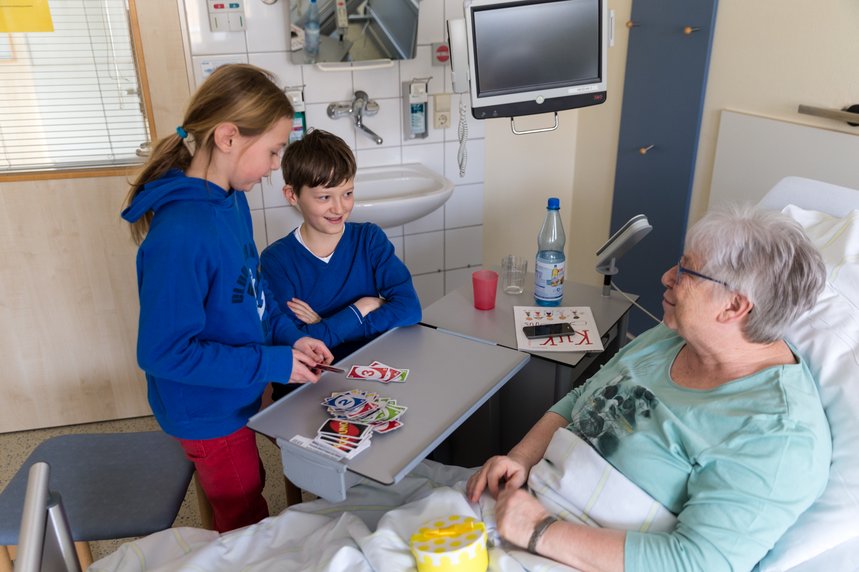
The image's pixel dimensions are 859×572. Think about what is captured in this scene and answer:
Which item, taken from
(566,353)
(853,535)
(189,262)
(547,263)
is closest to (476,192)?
(547,263)

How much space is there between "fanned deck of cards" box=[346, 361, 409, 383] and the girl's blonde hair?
21.3 inches

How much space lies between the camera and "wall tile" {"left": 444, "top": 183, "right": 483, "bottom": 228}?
318cm

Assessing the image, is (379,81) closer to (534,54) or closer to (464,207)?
(464,207)

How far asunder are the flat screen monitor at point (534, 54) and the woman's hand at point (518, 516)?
1.33 m

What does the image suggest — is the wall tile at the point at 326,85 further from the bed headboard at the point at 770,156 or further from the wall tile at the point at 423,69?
the bed headboard at the point at 770,156

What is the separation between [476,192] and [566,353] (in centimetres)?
158

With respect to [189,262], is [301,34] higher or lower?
higher

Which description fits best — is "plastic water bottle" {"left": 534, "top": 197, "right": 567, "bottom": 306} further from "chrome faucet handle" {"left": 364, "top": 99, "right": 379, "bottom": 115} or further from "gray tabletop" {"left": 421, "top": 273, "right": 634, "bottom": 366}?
"chrome faucet handle" {"left": 364, "top": 99, "right": 379, "bottom": 115}

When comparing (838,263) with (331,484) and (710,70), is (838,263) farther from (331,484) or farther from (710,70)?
(710,70)

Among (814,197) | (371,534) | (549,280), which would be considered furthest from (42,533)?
(814,197)

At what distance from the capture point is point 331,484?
4.21ft

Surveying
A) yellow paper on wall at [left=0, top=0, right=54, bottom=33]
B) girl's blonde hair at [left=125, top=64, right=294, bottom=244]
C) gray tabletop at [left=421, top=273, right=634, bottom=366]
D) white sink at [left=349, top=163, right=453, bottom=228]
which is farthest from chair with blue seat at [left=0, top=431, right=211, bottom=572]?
yellow paper on wall at [left=0, top=0, right=54, bottom=33]

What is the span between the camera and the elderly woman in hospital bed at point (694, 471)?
3.67 feet

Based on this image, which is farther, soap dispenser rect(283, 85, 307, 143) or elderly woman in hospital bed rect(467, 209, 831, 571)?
soap dispenser rect(283, 85, 307, 143)
